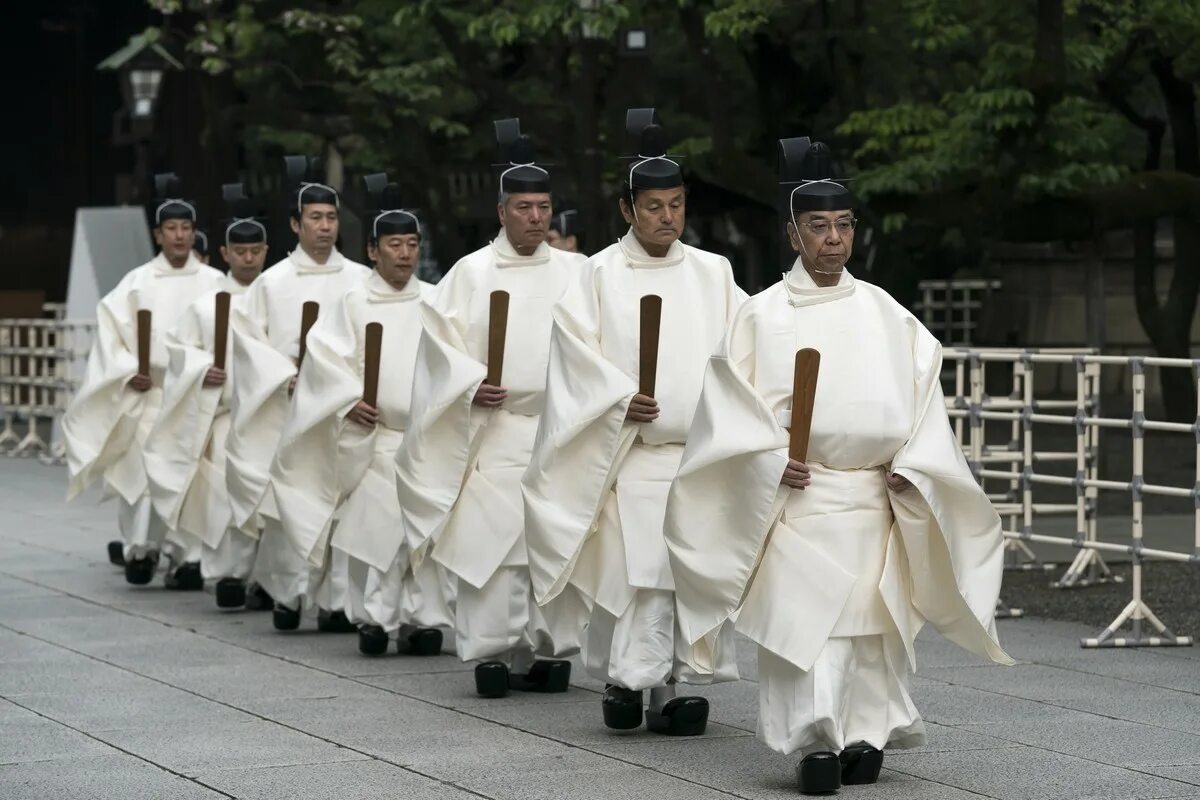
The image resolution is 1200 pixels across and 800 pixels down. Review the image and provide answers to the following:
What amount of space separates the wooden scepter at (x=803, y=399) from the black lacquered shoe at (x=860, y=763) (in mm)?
846

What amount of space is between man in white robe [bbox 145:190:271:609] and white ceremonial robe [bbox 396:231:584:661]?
2808 millimetres

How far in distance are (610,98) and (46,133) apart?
14.2 m

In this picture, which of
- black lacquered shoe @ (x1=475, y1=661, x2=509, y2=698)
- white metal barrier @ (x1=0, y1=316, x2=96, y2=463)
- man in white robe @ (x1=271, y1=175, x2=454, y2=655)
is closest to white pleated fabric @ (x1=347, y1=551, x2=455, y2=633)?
man in white robe @ (x1=271, y1=175, x2=454, y2=655)

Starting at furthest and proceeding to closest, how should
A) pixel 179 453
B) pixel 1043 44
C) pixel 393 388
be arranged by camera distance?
pixel 1043 44, pixel 179 453, pixel 393 388

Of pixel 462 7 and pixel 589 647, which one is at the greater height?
pixel 462 7

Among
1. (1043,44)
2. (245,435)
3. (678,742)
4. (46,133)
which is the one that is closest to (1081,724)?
(678,742)

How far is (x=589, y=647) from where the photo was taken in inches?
299

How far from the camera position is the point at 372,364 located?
31.1 ft

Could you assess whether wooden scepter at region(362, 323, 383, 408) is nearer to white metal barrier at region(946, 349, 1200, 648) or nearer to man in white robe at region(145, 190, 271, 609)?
man in white robe at region(145, 190, 271, 609)

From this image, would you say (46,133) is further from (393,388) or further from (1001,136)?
(393,388)

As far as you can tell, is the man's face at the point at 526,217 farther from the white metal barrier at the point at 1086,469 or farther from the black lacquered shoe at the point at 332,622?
the white metal barrier at the point at 1086,469

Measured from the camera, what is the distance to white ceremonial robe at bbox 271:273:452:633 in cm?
931

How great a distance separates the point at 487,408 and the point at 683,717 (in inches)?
71.0

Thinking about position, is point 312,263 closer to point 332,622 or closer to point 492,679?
point 332,622
